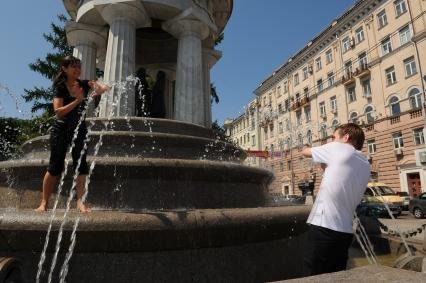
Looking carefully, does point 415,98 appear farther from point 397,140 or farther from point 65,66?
point 65,66

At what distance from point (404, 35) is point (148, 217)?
32.7m

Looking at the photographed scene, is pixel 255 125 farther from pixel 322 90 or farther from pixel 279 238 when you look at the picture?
pixel 279 238

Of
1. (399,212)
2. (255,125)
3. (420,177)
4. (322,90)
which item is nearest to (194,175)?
(399,212)

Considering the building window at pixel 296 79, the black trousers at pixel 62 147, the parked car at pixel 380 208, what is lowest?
the parked car at pixel 380 208

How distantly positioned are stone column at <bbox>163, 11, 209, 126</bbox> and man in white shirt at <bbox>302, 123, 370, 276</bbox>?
189 inches

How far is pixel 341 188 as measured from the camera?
7.82 ft

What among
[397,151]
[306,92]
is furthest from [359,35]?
[397,151]

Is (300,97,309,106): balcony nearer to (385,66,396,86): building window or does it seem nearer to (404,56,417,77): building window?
(385,66,396,86): building window

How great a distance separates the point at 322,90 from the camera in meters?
38.7

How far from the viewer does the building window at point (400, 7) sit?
2817 cm

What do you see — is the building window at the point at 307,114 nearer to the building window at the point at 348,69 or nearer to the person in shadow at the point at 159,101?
the building window at the point at 348,69

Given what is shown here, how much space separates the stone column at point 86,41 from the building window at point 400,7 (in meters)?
29.9

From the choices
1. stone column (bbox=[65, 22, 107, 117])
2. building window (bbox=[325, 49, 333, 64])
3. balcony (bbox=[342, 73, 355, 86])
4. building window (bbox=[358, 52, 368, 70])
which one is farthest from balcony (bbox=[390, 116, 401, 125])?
stone column (bbox=[65, 22, 107, 117])

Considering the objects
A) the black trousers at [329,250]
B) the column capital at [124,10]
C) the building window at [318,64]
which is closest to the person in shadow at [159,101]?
the column capital at [124,10]
